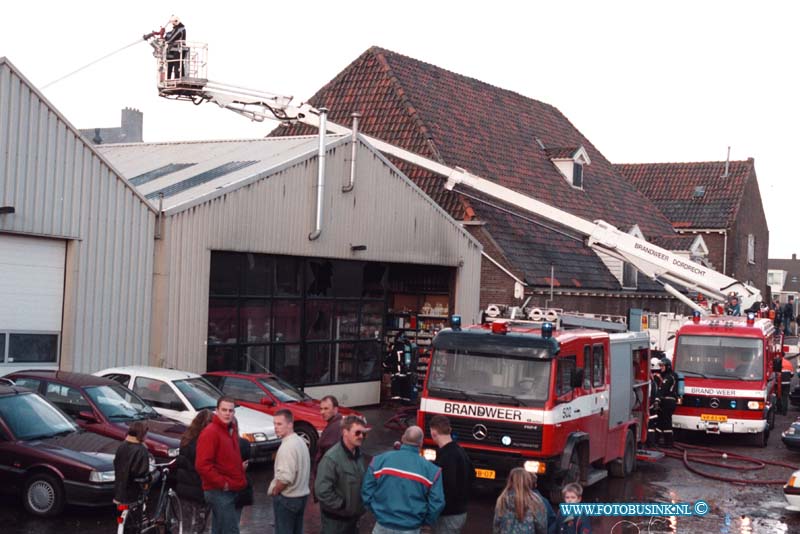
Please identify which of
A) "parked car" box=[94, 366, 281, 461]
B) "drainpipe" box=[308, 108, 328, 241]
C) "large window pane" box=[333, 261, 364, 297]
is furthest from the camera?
"large window pane" box=[333, 261, 364, 297]

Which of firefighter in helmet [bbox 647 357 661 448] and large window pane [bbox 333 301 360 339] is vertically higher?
large window pane [bbox 333 301 360 339]

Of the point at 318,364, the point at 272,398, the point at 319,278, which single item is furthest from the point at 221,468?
the point at 318,364

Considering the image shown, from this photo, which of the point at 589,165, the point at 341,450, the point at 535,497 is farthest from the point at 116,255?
the point at 589,165

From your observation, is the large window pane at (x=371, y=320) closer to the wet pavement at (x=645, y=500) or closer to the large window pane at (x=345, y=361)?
the large window pane at (x=345, y=361)

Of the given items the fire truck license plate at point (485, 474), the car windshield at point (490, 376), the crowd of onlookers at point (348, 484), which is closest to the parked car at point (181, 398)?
the car windshield at point (490, 376)

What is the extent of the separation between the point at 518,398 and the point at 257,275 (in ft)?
30.3

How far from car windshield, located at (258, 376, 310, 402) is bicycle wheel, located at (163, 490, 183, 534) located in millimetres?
7172

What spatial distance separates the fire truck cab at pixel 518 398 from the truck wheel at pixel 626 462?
5.99ft

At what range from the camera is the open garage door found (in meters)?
17.9

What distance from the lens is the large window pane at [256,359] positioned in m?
22.5

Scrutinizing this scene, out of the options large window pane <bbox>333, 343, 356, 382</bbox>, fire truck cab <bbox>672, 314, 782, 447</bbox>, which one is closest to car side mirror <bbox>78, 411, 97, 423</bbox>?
large window pane <bbox>333, 343, 356, 382</bbox>

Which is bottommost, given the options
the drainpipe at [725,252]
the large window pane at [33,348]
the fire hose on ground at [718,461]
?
the fire hose on ground at [718,461]

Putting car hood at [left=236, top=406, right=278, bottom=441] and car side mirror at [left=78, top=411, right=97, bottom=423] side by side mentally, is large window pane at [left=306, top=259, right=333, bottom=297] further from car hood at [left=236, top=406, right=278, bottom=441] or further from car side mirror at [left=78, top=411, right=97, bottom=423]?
car side mirror at [left=78, top=411, right=97, bottom=423]

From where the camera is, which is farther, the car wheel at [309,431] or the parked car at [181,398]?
the car wheel at [309,431]
